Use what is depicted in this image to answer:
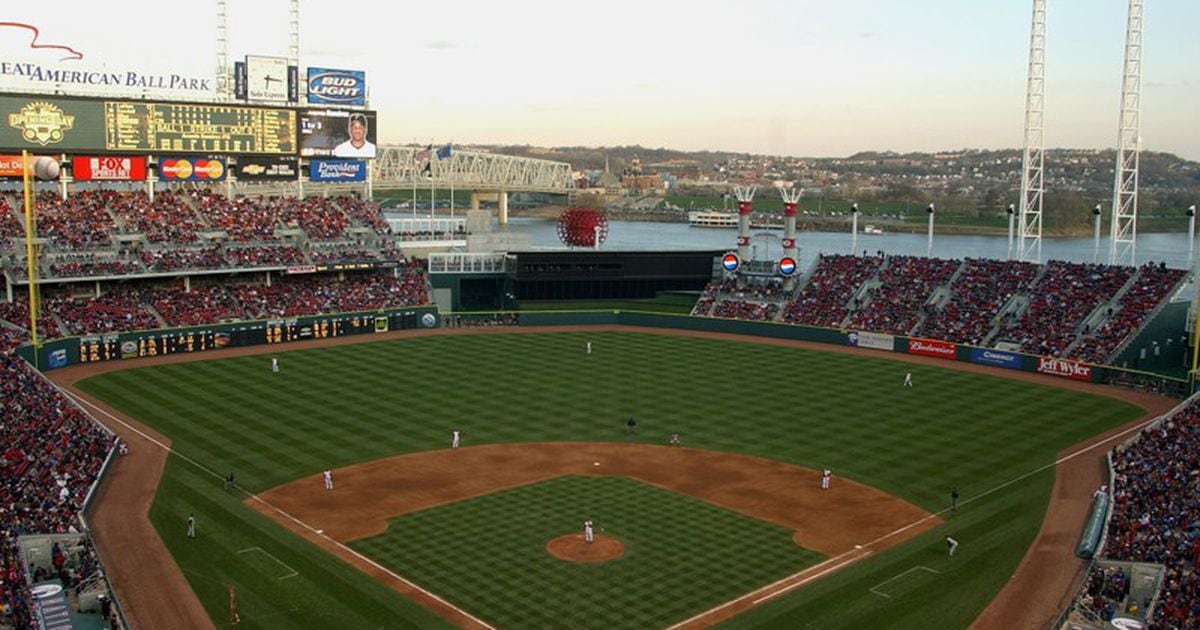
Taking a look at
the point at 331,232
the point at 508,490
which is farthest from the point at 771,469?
the point at 331,232

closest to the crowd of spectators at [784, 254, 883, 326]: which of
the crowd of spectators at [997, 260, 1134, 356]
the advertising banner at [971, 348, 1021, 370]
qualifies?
the advertising banner at [971, 348, 1021, 370]

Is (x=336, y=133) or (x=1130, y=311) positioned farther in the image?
(x=336, y=133)

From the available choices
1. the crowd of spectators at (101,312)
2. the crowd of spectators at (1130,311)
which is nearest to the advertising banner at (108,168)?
the crowd of spectators at (101,312)

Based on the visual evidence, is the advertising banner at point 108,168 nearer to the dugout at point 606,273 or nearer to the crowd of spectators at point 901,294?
the dugout at point 606,273

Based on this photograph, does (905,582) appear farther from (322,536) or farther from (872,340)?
(872,340)

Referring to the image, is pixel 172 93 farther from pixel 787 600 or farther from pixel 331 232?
pixel 787 600

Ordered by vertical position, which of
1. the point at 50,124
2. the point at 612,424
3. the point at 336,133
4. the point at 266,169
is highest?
the point at 336,133

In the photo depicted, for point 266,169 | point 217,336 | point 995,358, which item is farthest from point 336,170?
point 995,358
